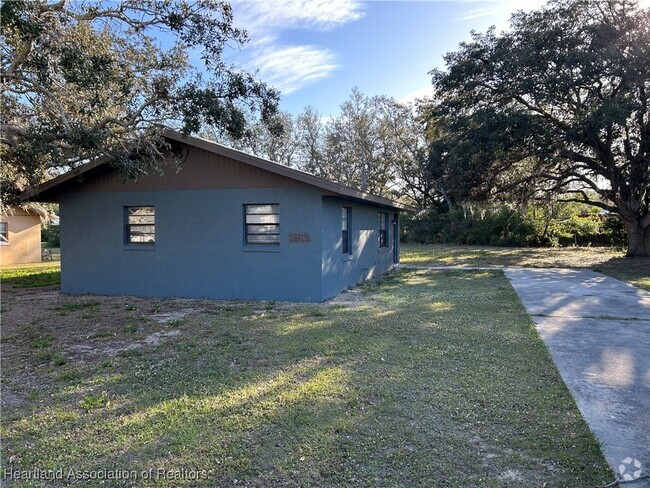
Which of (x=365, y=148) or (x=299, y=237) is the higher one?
(x=365, y=148)

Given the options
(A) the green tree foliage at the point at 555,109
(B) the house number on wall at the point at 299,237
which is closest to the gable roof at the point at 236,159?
(B) the house number on wall at the point at 299,237

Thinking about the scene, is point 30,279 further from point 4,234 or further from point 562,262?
point 562,262

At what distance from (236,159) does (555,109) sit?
14.2 meters

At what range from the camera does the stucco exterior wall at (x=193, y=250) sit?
9367 millimetres

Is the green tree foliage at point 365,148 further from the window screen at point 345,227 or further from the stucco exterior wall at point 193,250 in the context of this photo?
the window screen at point 345,227

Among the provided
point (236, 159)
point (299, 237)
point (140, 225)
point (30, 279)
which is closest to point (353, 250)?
point (299, 237)

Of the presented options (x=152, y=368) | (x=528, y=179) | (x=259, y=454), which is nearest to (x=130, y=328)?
(x=152, y=368)

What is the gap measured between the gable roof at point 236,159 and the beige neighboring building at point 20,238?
11429 mm

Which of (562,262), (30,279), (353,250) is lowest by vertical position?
(30,279)

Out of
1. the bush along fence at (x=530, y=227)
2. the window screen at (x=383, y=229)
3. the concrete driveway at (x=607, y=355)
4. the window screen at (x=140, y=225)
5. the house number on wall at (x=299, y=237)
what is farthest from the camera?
the bush along fence at (x=530, y=227)

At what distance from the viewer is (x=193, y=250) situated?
1014 cm

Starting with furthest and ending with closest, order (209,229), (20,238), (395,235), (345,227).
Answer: (20,238)
(395,235)
(345,227)
(209,229)

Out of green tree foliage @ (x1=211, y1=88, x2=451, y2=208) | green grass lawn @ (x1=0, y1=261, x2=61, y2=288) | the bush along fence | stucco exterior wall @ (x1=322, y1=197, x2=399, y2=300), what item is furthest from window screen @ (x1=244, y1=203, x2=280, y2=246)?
green tree foliage @ (x1=211, y1=88, x2=451, y2=208)

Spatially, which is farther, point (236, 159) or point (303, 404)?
point (236, 159)
